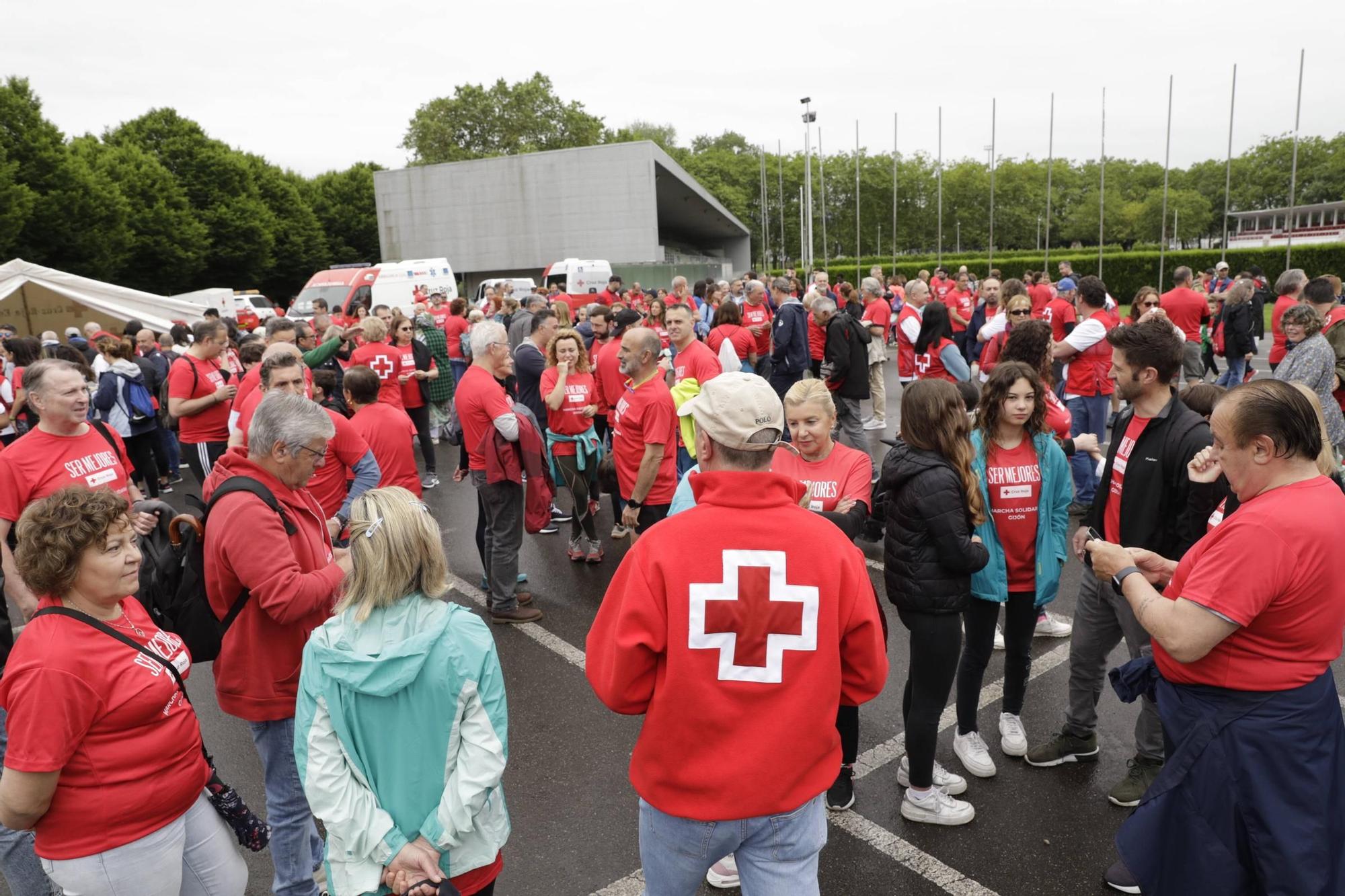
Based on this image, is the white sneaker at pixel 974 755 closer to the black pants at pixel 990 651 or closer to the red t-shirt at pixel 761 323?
the black pants at pixel 990 651

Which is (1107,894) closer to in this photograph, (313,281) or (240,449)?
(240,449)

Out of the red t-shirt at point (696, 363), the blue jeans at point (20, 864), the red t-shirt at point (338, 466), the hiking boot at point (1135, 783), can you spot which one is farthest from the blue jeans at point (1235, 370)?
the blue jeans at point (20, 864)

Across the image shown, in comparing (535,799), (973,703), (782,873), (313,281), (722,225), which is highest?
(722,225)

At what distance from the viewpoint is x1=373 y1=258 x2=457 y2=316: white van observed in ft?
73.3

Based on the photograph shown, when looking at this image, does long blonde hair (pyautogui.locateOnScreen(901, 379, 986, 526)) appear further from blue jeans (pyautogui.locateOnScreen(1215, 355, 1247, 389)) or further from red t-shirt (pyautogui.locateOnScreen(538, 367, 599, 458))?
blue jeans (pyautogui.locateOnScreen(1215, 355, 1247, 389))

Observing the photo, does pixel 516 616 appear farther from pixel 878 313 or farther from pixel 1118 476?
pixel 878 313

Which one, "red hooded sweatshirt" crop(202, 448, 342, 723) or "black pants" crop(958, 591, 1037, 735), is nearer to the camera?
"red hooded sweatshirt" crop(202, 448, 342, 723)

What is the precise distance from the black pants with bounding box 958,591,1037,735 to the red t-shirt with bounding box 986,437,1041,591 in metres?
0.11

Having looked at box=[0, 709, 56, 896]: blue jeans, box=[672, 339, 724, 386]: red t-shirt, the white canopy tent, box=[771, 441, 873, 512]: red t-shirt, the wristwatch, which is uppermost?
the white canopy tent

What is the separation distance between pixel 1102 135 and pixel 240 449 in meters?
40.1

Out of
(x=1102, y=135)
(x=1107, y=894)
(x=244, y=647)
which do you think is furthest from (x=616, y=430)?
(x=1102, y=135)

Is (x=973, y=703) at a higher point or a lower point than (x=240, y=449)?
lower

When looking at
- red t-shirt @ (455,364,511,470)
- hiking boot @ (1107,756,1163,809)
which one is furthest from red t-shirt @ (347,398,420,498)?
hiking boot @ (1107,756,1163,809)

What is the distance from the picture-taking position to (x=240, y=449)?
3.53 m
